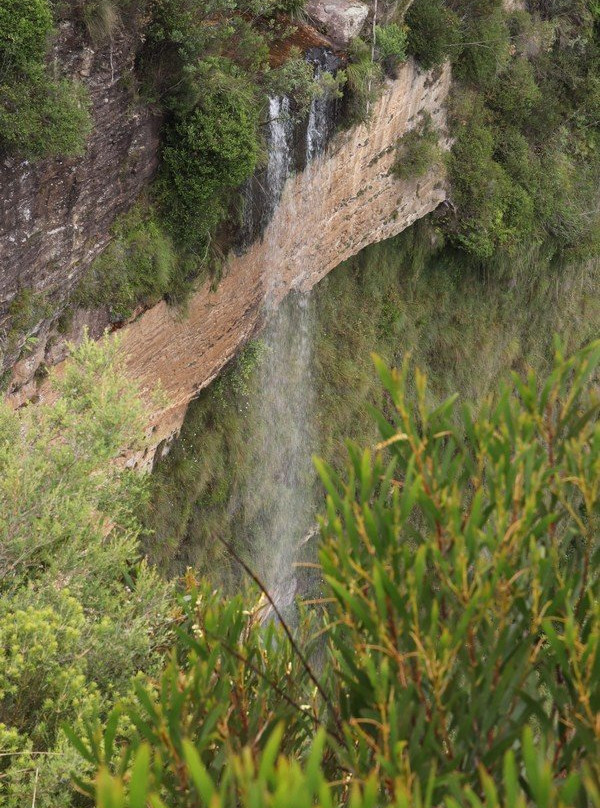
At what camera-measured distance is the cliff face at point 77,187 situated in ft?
24.0

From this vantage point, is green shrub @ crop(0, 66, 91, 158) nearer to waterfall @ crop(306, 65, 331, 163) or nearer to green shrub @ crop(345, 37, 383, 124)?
waterfall @ crop(306, 65, 331, 163)

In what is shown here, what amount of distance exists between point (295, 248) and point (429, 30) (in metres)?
3.74

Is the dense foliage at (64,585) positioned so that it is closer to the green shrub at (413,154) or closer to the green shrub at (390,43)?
the green shrub at (390,43)

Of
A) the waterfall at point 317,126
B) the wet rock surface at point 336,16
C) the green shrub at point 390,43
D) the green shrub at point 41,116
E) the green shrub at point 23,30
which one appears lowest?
the waterfall at point 317,126

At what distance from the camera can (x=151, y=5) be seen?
785 centimetres

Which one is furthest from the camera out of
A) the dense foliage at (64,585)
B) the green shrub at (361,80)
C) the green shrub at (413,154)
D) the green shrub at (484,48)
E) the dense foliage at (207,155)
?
the green shrub at (413,154)

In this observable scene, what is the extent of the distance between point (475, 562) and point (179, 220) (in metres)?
7.27

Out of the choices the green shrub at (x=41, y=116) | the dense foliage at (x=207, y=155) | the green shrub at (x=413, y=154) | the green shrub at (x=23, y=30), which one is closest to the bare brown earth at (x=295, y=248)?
the green shrub at (x=413, y=154)

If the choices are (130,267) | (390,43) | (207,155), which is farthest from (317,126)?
(130,267)

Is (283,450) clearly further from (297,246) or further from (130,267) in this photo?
(130,267)

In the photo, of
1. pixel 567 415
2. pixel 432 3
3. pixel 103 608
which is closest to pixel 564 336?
pixel 432 3

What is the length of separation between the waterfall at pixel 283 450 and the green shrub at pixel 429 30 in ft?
13.5

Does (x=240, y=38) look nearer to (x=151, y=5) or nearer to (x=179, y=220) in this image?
(x=151, y=5)

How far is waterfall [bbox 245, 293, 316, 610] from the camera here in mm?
12883
